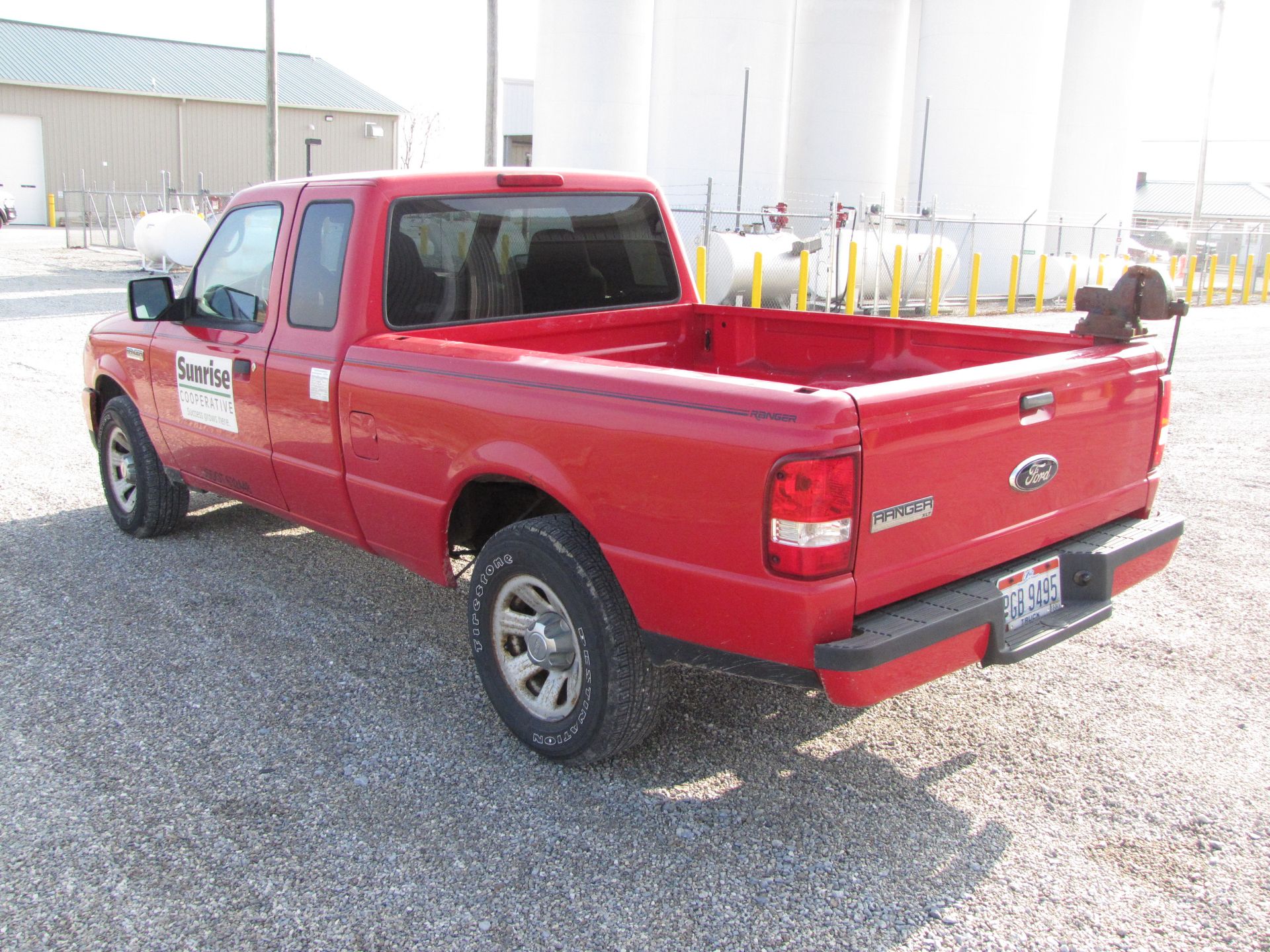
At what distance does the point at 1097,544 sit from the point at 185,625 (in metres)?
3.75

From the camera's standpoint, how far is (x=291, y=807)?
11.0ft

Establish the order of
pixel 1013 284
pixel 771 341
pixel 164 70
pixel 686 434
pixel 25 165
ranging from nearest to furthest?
1. pixel 686 434
2. pixel 771 341
3. pixel 1013 284
4. pixel 25 165
5. pixel 164 70

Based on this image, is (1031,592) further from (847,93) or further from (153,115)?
(153,115)

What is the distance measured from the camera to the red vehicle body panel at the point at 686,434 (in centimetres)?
292

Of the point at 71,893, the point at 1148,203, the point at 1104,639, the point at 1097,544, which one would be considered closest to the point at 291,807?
the point at 71,893

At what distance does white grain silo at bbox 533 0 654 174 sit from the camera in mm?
21719

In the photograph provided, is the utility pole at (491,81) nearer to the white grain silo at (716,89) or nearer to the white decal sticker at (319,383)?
the white grain silo at (716,89)

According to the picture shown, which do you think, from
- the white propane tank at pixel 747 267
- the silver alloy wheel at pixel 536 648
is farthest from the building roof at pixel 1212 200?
the silver alloy wheel at pixel 536 648

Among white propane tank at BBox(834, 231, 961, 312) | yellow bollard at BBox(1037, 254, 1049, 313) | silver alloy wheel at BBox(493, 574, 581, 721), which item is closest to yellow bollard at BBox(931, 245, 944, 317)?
white propane tank at BBox(834, 231, 961, 312)

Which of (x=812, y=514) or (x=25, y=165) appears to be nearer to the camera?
(x=812, y=514)

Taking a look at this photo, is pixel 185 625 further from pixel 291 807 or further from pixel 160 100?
pixel 160 100

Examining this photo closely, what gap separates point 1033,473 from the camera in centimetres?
338

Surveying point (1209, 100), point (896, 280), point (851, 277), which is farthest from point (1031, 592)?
point (1209, 100)

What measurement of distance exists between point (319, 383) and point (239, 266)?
3.62ft
